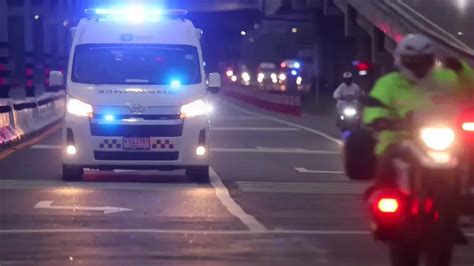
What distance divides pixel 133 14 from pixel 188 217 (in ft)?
23.4

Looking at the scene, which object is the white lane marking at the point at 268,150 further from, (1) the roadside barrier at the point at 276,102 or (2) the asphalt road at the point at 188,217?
(1) the roadside barrier at the point at 276,102

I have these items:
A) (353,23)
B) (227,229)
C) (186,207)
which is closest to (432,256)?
(227,229)

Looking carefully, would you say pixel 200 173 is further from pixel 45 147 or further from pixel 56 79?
pixel 45 147

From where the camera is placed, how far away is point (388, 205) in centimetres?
925

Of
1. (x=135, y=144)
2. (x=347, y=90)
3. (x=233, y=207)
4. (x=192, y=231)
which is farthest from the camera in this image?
(x=347, y=90)

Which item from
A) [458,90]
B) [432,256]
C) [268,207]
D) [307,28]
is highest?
[458,90]

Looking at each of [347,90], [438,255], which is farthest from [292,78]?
[438,255]

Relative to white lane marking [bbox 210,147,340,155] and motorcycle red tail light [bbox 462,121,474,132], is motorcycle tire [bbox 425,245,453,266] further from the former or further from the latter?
white lane marking [bbox 210,147,340,155]

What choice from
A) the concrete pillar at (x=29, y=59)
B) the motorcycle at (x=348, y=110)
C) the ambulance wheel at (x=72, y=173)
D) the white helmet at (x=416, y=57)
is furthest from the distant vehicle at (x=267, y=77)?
the white helmet at (x=416, y=57)

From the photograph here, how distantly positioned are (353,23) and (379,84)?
55.5 m

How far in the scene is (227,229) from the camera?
15516mm

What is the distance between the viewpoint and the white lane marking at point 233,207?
1583cm

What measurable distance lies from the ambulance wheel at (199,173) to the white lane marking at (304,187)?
0.49 m

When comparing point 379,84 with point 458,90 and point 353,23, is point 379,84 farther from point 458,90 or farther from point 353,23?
point 353,23
